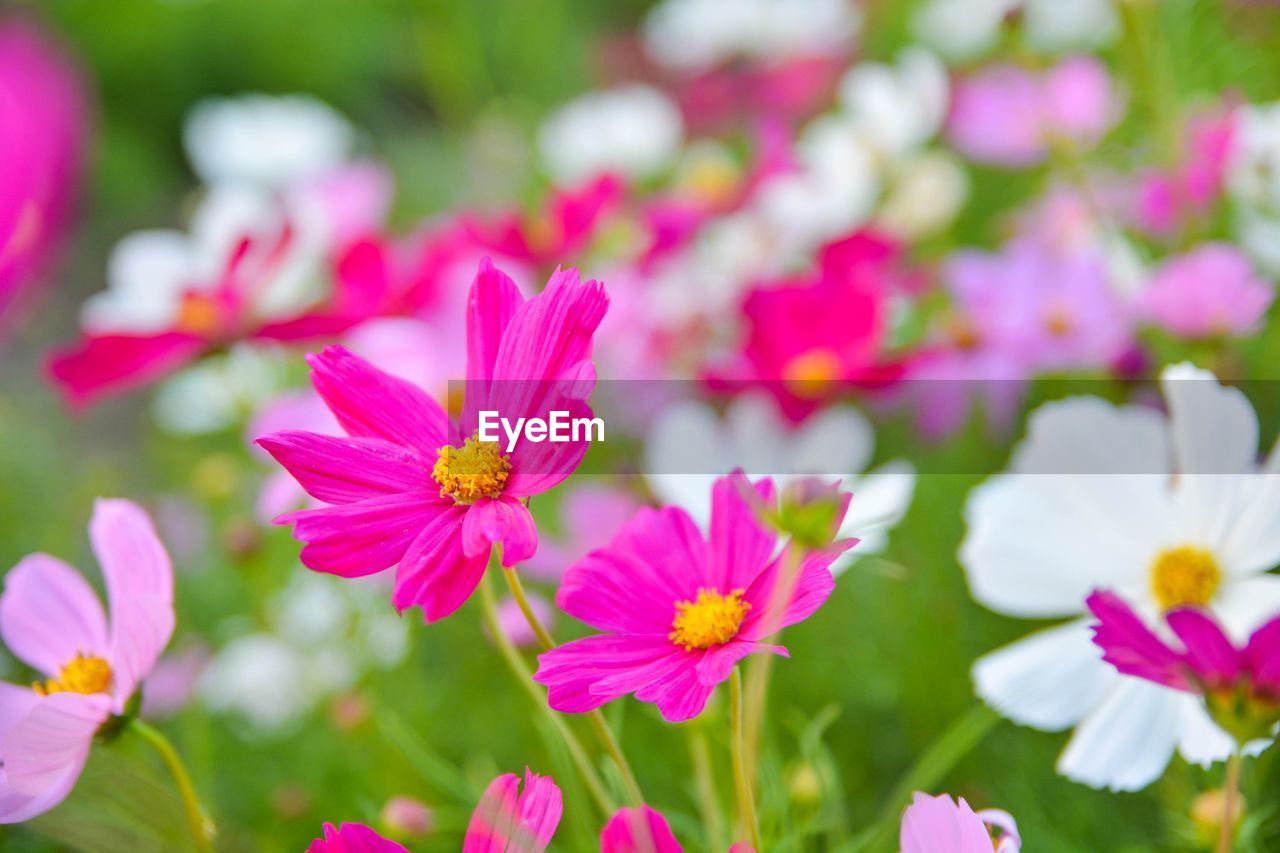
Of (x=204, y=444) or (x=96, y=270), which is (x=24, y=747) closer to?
(x=204, y=444)

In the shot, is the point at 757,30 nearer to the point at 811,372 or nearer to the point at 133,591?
the point at 811,372

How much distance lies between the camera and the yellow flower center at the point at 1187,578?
1.16 ft

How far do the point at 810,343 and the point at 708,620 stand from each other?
0.28m

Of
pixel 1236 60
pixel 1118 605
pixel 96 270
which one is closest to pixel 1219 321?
pixel 1118 605

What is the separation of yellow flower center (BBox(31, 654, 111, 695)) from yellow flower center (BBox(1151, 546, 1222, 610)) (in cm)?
31

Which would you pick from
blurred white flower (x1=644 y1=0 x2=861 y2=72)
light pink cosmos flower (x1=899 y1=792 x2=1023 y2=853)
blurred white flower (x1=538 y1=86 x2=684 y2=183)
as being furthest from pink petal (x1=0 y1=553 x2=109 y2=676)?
blurred white flower (x1=644 y1=0 x2=861 y2=72)

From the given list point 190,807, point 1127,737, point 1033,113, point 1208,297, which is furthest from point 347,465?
point 1033,113

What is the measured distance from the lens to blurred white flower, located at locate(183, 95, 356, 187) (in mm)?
918

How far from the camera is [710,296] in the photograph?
706mm

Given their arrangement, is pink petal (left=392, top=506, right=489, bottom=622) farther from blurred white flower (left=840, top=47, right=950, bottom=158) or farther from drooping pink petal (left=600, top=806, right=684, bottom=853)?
blurred white flower (left=840, top=47, right=950, bottom=158)

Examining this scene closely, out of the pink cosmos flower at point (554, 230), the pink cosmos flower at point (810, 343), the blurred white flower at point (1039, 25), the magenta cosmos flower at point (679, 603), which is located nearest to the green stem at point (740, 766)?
the magenta cosmos flower at point (679, 603)

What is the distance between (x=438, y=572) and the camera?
0.26 metres

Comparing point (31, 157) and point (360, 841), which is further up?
point (31, 157)

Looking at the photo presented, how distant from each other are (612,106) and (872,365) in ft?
1.83
